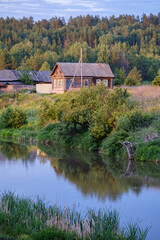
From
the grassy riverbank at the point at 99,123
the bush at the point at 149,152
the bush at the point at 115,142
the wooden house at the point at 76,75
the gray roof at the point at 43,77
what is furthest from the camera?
the gray roof at the point at 43,77

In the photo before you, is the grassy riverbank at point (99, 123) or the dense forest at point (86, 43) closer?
the grassy riverbank at point (99, 123)

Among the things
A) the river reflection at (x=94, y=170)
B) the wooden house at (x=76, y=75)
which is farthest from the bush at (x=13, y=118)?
the wooden house at (x=76, y=75)

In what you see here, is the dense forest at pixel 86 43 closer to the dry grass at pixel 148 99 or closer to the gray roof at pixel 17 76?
the gray roof at pixel 17 76

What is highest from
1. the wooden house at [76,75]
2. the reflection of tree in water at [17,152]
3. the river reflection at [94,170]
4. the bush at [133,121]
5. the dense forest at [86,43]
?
the dense forest at [86,43]

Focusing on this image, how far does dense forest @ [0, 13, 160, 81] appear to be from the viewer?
90206mm

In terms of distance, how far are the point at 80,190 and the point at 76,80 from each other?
35098mm

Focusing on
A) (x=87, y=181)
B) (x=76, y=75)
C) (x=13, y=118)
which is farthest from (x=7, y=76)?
(x=87, y=181)

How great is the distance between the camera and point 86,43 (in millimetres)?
112875

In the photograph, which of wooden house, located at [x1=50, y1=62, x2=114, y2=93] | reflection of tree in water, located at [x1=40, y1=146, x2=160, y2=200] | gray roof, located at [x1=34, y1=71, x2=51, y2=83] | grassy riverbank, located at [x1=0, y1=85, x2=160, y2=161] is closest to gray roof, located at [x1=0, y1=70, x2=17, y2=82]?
gray roof, located at [x1=34, y1=71, x2=51, y2=83]

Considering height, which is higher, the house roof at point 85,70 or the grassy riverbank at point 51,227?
the house roof at point 85,70

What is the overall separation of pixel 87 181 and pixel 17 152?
34.8 ft

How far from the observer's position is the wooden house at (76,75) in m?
50.5

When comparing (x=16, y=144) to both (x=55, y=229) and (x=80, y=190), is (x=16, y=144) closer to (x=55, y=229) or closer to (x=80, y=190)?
(x=80, y=190)

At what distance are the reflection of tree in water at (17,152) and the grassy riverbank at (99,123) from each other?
2316mm
